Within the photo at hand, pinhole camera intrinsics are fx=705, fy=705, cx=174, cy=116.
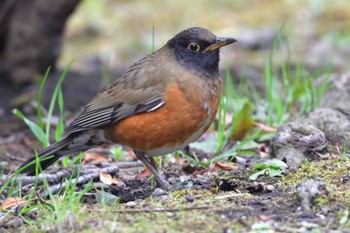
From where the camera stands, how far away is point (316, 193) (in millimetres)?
4578

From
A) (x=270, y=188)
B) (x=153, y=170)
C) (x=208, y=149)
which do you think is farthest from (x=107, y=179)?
(x=270, y=188)

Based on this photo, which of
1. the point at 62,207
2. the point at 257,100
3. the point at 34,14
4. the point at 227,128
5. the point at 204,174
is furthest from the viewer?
the point at 34,14

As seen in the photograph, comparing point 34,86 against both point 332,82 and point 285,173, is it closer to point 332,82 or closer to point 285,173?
point 332,82

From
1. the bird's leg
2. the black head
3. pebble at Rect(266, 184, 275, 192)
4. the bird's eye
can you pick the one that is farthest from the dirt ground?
the bird's eye

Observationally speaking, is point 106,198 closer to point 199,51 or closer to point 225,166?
point 225,166

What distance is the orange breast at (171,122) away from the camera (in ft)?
18.3

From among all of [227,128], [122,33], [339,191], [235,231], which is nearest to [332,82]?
[227,128]

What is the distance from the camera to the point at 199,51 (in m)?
6.09

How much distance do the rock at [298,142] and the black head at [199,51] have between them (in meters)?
0.80

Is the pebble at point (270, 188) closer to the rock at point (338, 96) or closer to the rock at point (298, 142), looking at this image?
the rock at point (298, 142)

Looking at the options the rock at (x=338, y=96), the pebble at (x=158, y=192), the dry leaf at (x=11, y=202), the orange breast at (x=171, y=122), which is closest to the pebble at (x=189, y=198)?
the pebble at (x=158, y=192)

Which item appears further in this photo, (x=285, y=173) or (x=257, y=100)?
(x=257, y=100)

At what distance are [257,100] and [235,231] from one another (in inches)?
147

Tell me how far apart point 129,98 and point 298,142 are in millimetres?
1463
